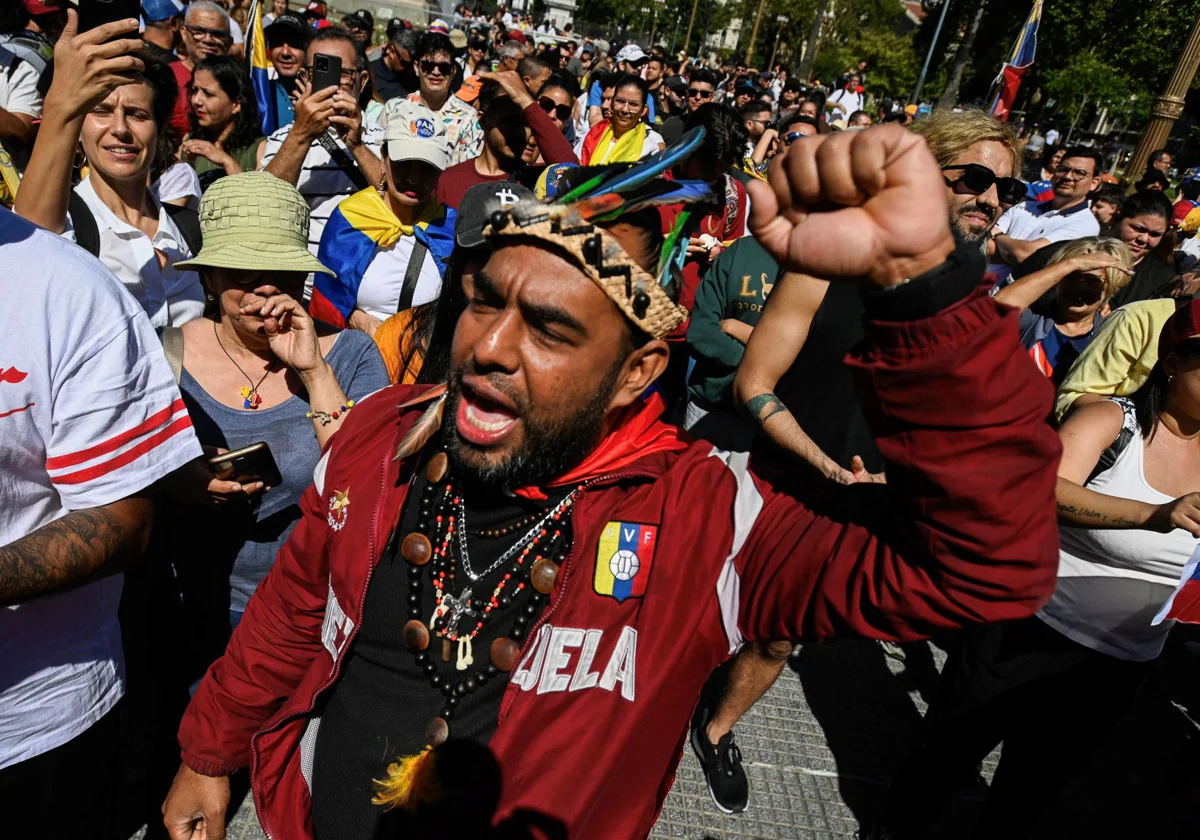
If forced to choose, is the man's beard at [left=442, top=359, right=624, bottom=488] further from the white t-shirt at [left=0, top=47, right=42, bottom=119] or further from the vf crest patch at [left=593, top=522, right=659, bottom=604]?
the white t-shirt at [left=0, top=47, right=42, bottom=119]

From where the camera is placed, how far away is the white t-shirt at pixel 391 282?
144 inches

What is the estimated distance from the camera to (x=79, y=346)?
156 centimetres

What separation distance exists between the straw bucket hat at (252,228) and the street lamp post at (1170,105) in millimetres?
11968

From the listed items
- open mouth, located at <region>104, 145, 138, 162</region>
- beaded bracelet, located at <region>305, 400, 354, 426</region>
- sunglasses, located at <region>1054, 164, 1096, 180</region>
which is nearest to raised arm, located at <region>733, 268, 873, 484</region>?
beaded bracelet, located at <region>305, 400, 354, 426</region>

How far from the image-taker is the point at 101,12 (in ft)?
7.16

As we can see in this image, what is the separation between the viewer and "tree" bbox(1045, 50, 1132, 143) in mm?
38375

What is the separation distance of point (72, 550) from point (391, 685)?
2.32 ft

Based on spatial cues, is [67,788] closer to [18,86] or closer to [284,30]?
[18,86]

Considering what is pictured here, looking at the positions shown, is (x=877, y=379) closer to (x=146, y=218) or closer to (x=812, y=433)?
(x=812, y=433)

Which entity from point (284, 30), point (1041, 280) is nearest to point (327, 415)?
point (1041, 280)

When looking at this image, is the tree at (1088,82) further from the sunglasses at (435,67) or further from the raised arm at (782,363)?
the raised arm at (782,363)

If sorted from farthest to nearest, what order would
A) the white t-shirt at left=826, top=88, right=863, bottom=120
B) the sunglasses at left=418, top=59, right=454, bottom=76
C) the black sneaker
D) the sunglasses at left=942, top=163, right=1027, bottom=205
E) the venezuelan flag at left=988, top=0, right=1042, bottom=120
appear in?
the white t-shirt at left=826, top=88, right=863, bottom=120, the venezuelan flag at left=988, top=0, right=1042, bottom=120, the sunglasses at left=418, top=59, right=454, bottom=76, the black sneaker, the sunglasses at left=942, top=163, right=1027, bottom=205

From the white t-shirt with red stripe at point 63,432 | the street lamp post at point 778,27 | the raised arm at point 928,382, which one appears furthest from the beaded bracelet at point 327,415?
the street lamp post at point 778,27

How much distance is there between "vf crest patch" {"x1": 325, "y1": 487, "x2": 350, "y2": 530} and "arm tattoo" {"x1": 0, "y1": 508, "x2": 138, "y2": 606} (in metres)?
0.44
